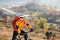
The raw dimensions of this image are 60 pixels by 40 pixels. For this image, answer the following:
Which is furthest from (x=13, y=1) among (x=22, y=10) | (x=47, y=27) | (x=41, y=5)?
(x=47, y=27)

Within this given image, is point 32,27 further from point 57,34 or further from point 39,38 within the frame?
point 57,34

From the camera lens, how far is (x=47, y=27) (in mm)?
4984

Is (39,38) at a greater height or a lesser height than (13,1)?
lesser

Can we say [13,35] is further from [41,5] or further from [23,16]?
[41,5]

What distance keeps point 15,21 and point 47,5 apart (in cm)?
87

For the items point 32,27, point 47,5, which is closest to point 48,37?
point 32,27

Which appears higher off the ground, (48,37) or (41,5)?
(41,5)

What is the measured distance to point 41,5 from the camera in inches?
199

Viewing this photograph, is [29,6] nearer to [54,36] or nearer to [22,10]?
[22,10]

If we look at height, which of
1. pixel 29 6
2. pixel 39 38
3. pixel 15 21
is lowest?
pixel 39 38

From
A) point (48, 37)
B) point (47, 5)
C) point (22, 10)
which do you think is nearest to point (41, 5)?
point (47, 5)

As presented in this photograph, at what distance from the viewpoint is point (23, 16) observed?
5008 millimetres

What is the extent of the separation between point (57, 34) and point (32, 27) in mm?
618

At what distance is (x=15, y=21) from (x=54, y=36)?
1.00 m
